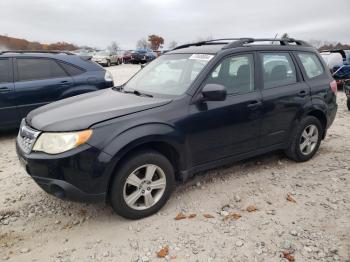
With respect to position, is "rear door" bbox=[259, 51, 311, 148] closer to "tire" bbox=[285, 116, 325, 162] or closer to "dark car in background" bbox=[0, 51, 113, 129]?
"tire" bbox=[285, 116, 325, 162]

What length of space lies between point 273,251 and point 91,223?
1.81m

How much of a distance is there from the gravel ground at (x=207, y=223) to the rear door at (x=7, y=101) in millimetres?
1841

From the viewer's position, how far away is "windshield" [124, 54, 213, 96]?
12.9ft

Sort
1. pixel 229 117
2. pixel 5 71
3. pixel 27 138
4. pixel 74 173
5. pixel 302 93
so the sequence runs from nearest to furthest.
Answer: pixel 74 173 < pixel 27 138 < pixel 229 117 < pixel 302 93 < pixel 5 71

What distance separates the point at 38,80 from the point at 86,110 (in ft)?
11.6

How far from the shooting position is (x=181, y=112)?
11.9 ft

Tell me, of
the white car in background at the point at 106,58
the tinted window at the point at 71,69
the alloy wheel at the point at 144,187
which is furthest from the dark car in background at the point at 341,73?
the white car in background at the point at 106,58

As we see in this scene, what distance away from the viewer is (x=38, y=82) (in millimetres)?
6492

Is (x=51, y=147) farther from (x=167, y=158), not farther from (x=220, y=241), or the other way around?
(x=220, y=241)

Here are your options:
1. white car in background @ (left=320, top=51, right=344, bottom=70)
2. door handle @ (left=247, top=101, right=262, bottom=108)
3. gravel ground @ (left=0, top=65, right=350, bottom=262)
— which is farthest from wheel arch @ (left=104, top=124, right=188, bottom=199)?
white car in background @ (left=320, top=51, right=344, bottom=70)

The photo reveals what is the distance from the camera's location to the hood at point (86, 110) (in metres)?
3.22

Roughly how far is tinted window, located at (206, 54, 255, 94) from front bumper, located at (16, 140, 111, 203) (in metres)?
1.58

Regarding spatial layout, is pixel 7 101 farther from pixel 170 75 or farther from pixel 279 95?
pixel 279 95

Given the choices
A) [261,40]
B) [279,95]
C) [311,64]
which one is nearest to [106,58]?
[311,64]
